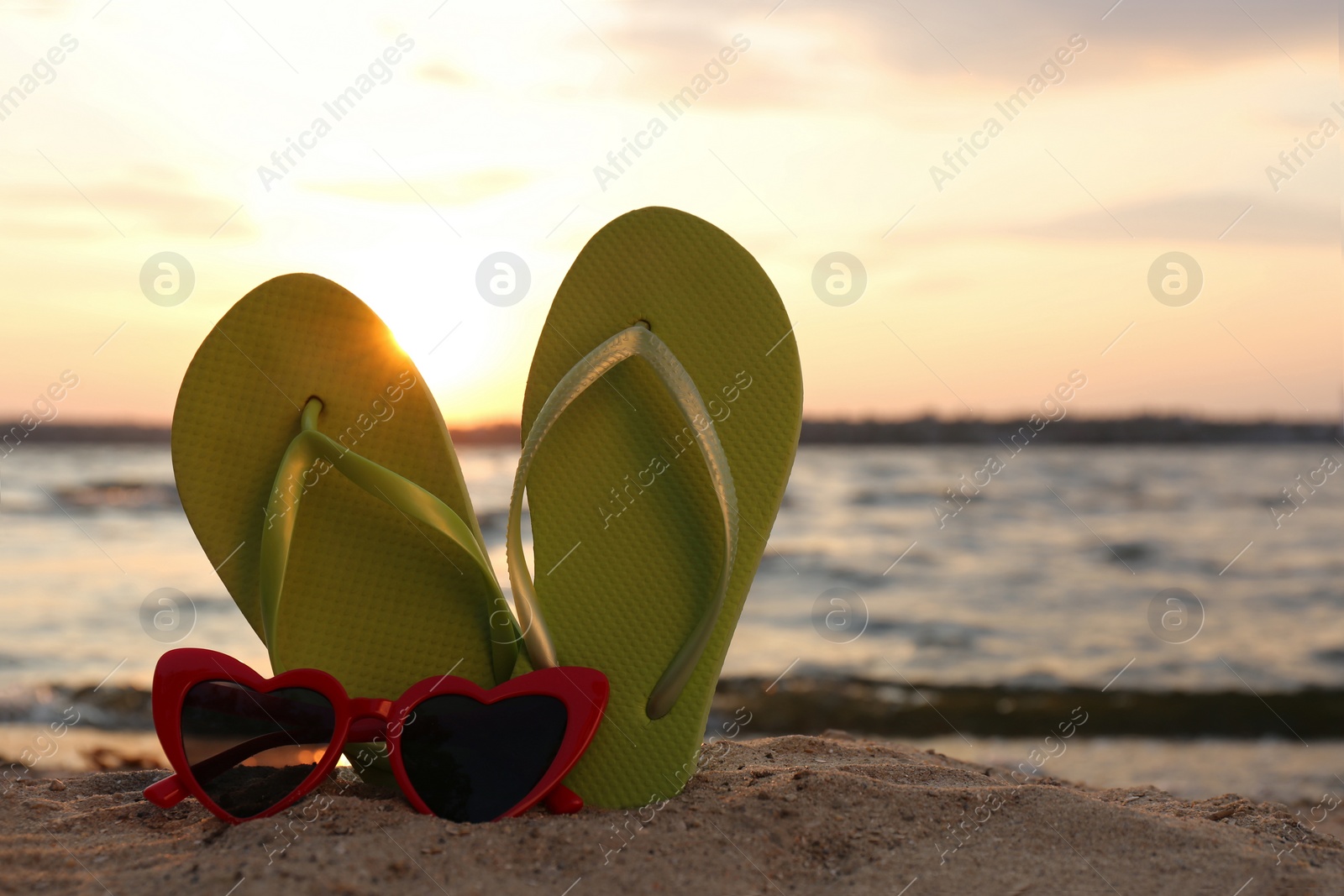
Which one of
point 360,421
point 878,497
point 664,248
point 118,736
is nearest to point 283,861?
point 360,421

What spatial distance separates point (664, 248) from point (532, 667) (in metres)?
0.88

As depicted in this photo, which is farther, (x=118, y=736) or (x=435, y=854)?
(x=118, y=736)

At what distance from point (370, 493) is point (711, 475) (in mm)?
615

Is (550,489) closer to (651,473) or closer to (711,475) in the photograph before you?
(651,473)

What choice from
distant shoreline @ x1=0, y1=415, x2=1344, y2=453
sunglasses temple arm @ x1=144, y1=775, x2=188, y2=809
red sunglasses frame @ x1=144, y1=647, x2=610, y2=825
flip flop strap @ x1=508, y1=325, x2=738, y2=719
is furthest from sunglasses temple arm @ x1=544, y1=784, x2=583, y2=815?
distant shoreline @ x1=0, y1=415, x2=1344, y2=453

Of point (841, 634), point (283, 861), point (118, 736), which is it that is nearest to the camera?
point (283, 861)

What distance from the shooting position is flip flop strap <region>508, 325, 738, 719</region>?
1609 millimetres

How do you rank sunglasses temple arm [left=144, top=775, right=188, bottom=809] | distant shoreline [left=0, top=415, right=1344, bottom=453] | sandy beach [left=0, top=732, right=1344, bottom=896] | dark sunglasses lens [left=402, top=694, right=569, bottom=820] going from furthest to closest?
distant shoreline [left=0, top=415, right=1344, bottom=453]
sunglasses temple arm [left=144, top=775, right=188, bottom=809]
dark sunglasses lens [left=402, top=694, right=569, bottom=820]
sandy beach [left=0, top=732, right=1344, bottom=896]

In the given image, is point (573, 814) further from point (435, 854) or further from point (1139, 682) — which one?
point (1139, 682)

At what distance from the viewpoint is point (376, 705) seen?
1540mm

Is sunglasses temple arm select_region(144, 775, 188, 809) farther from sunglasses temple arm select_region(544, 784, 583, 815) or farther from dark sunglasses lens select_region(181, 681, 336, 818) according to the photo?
sunglasses temple arm select_region(544, 784, 583, 815)

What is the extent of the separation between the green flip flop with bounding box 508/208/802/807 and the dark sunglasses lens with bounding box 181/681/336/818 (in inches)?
14.8

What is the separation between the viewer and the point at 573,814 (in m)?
1.50

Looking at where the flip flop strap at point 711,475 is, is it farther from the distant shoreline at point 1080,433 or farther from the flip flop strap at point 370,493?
the distant shoreline at point 1080,433
